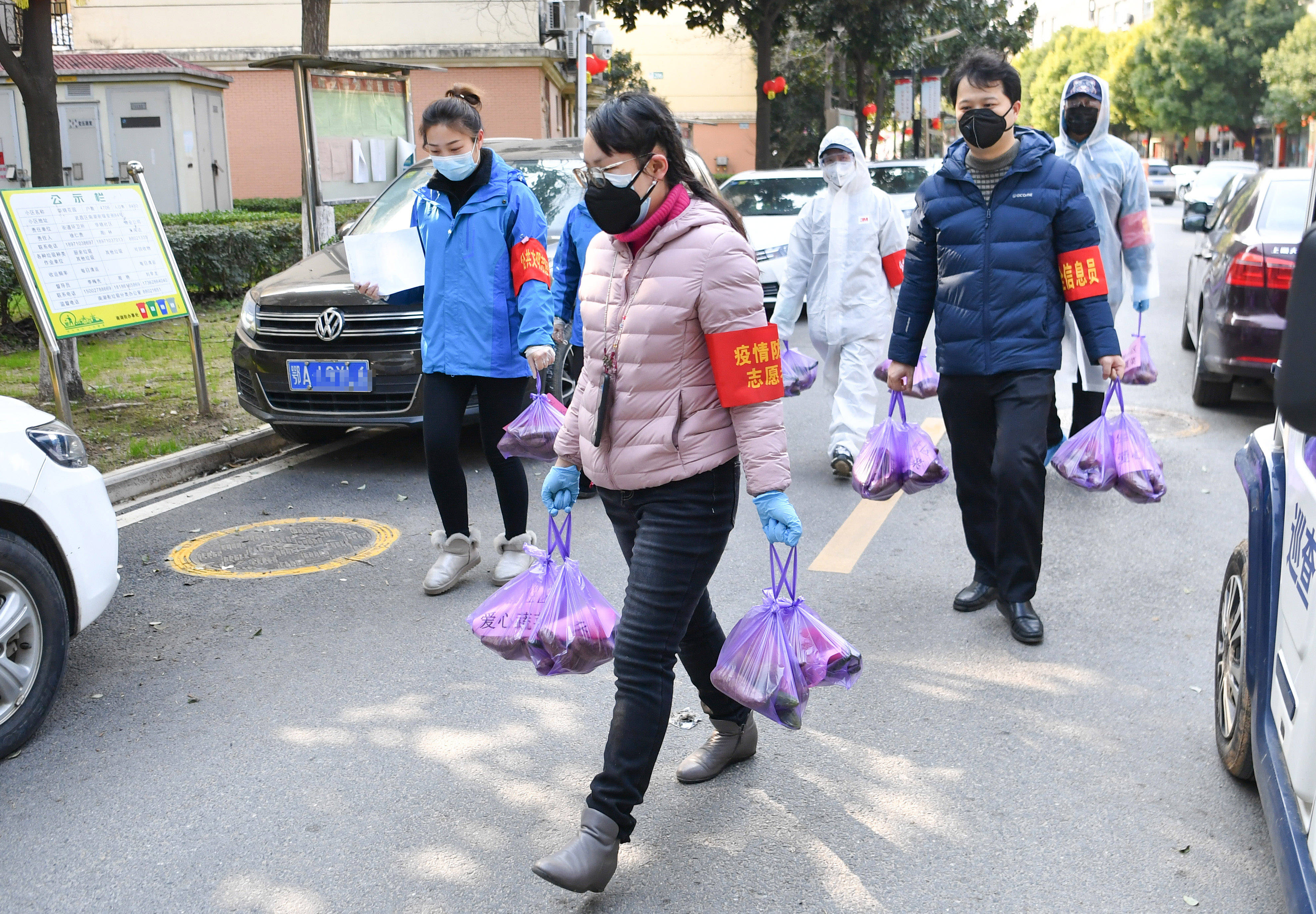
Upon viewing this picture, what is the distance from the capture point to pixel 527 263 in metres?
5.02

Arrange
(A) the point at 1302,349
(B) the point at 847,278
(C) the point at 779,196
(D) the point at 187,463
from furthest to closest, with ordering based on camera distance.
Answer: (C) the point at 779,196
(D) the point at 187,463
(B) the point at 847,278
(A) the point at 1302,349

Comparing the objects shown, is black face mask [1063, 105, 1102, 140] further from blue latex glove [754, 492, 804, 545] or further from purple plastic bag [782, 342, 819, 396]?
blue latex glove [754, 492, 804, 545]

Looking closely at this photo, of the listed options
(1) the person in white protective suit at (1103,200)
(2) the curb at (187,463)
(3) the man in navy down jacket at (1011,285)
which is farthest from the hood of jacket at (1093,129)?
(2) the curb at (187,463)

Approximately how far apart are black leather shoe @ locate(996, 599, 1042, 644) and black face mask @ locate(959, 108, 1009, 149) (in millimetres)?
1715

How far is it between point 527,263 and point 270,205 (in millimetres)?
21988

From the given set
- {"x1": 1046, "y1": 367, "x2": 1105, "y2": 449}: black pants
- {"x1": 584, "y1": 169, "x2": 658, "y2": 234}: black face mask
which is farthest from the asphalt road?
{"x1": 584, "y1": 169, "x2": 658, "y2": 234}: black face mask

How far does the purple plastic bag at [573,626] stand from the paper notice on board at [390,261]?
2306 mm

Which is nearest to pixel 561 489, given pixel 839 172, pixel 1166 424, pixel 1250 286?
pixel 839 172

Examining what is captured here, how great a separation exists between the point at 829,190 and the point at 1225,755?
14.3 ft

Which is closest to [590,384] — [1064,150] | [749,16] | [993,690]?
[993,690]

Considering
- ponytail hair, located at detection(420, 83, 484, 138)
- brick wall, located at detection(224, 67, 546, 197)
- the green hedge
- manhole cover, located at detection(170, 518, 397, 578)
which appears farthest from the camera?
brick wall, located at detection(224, 67, 546, 197)

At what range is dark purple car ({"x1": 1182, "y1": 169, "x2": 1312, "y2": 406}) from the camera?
7699 millimetres

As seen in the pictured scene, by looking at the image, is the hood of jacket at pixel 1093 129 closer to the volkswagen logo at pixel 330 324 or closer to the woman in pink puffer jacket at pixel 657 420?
the woman in pink puffer jacket at pixel 657 420

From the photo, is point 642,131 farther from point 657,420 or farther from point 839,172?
point 839,172
